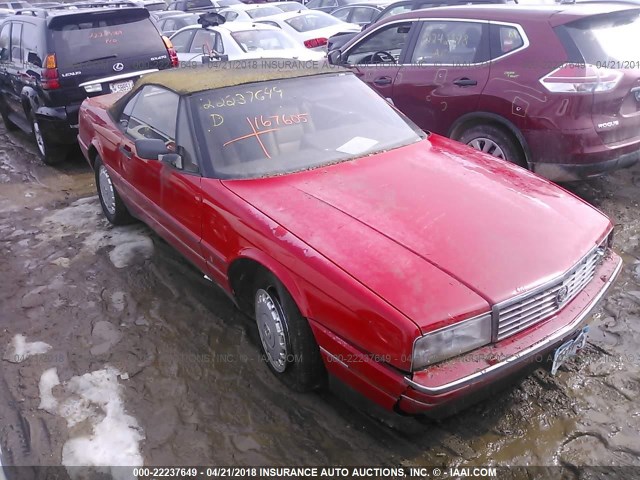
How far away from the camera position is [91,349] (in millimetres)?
3484

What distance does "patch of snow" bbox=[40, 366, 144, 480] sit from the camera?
2676mm

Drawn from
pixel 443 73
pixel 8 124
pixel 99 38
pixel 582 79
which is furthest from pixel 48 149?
pixel 582 79

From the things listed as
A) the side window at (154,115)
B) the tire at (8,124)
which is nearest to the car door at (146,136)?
the side window at (154,115)

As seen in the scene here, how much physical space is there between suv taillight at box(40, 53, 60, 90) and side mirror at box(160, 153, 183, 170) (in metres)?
4.01

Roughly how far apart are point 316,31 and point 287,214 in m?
10.0

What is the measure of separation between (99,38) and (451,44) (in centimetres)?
432

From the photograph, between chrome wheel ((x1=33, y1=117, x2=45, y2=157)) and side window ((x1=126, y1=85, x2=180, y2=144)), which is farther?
chrome wheel ((x1=33, y1=117, x2=45, y2=157))

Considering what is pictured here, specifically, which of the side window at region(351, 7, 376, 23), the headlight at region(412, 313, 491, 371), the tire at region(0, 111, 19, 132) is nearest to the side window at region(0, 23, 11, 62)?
the tire at region(0, 111, 19, 132)

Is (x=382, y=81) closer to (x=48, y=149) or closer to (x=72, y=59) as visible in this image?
(x=72, y=59)

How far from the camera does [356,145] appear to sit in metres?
3.56

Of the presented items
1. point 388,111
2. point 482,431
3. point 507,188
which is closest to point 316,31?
point 388,111

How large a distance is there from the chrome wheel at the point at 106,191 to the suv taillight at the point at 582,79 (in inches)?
153

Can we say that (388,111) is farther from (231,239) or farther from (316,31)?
(316,31)

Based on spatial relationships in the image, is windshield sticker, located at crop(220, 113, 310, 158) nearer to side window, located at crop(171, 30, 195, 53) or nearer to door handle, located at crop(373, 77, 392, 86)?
door handle, located at crop(373, 77, 392, 86)
